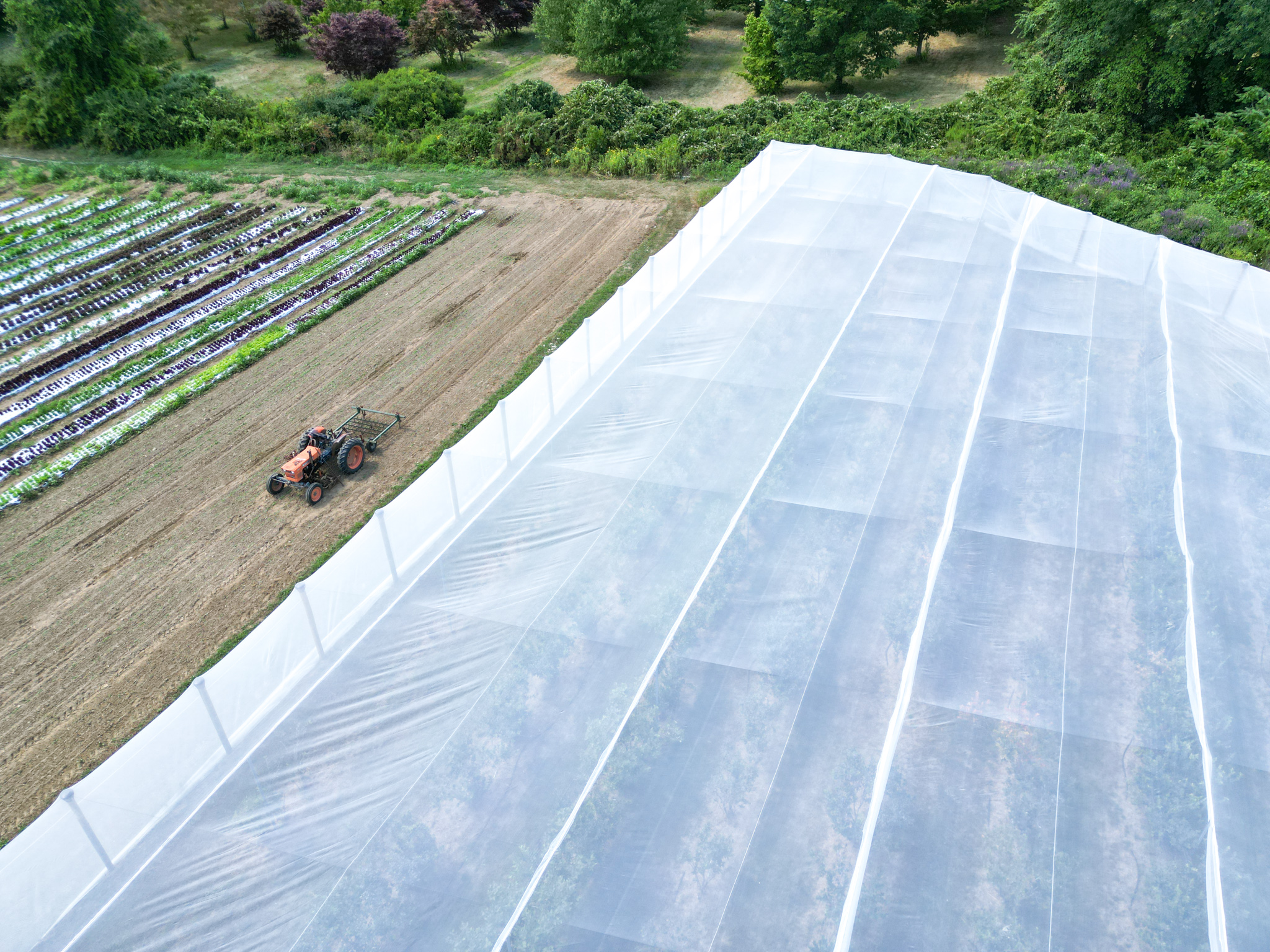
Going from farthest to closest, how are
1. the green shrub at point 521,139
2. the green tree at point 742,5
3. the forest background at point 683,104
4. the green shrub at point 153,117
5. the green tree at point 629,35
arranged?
the green tree at point 742,5 → the green tree at point 629,35 → the green shrub at point 153,117 → the green shrub at point 521,139 → the forest background at point 683,104

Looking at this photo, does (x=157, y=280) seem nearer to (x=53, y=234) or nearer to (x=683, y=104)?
(x=53, y=234)

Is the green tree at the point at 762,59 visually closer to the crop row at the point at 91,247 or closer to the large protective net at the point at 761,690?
the crop row at the point at 91,247

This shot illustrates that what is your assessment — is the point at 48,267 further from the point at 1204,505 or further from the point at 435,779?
the point at 1204,505

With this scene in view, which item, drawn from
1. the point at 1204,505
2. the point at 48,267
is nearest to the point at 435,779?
the point at 1204,505

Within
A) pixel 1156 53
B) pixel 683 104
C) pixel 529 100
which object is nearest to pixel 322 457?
pixel 529 100

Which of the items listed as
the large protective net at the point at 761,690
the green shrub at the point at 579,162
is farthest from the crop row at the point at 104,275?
the large protective net at the point at 761,690

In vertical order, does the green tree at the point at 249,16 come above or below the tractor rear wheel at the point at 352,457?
above
